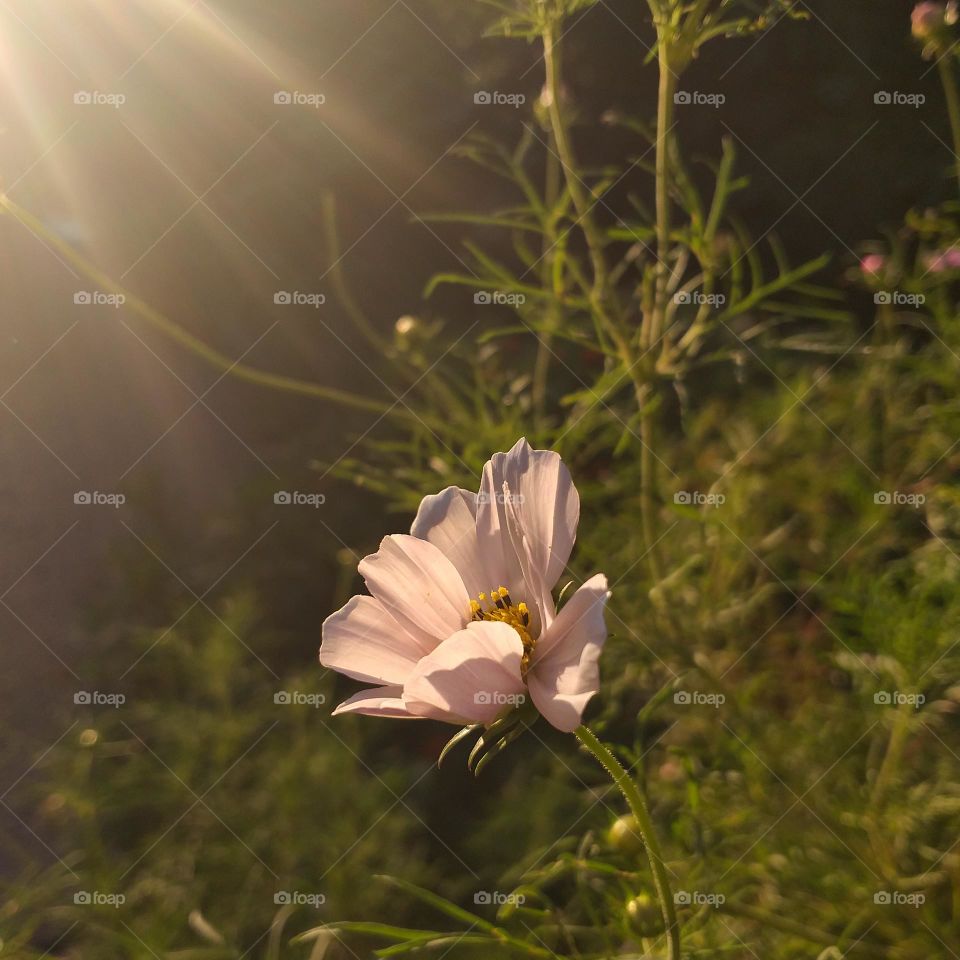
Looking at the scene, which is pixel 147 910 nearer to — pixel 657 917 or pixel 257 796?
pixel 257 796

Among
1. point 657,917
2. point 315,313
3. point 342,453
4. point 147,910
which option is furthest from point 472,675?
point 315,313

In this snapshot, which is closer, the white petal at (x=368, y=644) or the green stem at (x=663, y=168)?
the white petal at (x=368, y=644)

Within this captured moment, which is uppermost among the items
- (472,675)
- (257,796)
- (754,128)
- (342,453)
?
(754,128)

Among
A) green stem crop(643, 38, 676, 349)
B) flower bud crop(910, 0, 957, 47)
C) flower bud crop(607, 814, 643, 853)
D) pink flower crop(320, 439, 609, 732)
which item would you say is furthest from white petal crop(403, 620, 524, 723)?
flower bud crop(910, 0, 957, 47)

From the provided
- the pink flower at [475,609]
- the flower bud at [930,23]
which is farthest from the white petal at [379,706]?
the flower bud at [930,23]

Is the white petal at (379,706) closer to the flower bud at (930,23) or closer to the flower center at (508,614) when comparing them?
the flower center at (508,614)

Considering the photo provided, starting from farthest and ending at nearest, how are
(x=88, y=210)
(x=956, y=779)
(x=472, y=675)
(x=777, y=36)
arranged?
(x=88, y=210) → (x=777, y=36) → (x=956, y=779) → (x=472, y=675)

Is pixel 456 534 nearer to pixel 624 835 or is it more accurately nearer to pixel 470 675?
pixel 470 675
